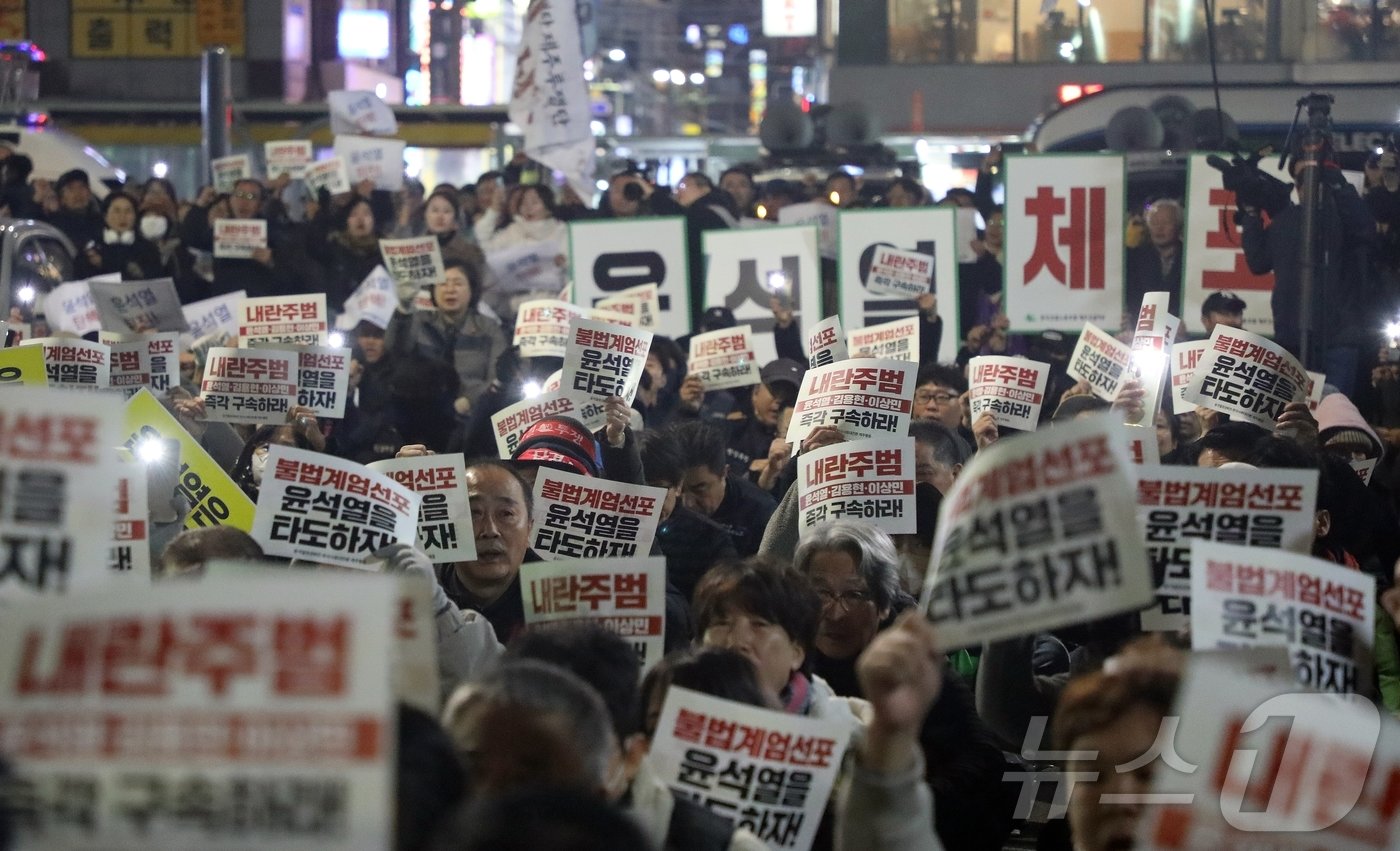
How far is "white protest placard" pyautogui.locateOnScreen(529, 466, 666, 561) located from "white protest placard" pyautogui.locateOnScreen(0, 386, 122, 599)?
3004mm

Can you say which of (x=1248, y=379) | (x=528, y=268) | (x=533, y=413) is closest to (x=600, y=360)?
(x=533, y=413)

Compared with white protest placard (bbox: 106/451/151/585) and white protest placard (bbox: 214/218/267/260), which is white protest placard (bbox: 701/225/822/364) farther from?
white protest placard (bbox: 106/451/151/585)

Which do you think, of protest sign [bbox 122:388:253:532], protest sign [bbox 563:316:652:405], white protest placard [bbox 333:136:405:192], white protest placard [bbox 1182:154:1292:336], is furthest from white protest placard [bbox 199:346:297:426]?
white protest placard [bbox 333:136:405:192]

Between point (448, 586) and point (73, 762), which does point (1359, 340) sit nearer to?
point (448, 586)

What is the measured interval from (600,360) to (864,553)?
3045 millimetres

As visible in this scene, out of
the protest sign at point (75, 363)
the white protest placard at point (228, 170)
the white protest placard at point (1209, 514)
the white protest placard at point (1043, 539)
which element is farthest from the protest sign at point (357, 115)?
the white protest placard at point (1043, 539)

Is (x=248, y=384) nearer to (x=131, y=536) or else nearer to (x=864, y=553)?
(x=131, y=536)

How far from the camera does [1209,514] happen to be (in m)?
4.45

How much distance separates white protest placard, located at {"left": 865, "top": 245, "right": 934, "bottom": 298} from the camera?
1095 centimetres

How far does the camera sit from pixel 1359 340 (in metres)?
10.4

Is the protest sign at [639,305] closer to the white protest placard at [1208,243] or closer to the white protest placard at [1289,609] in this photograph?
the white protest placard at [1208,243]

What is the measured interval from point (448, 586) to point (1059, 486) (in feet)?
9.43

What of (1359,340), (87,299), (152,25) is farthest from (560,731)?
(152,25)

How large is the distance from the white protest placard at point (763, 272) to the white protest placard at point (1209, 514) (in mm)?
7210
